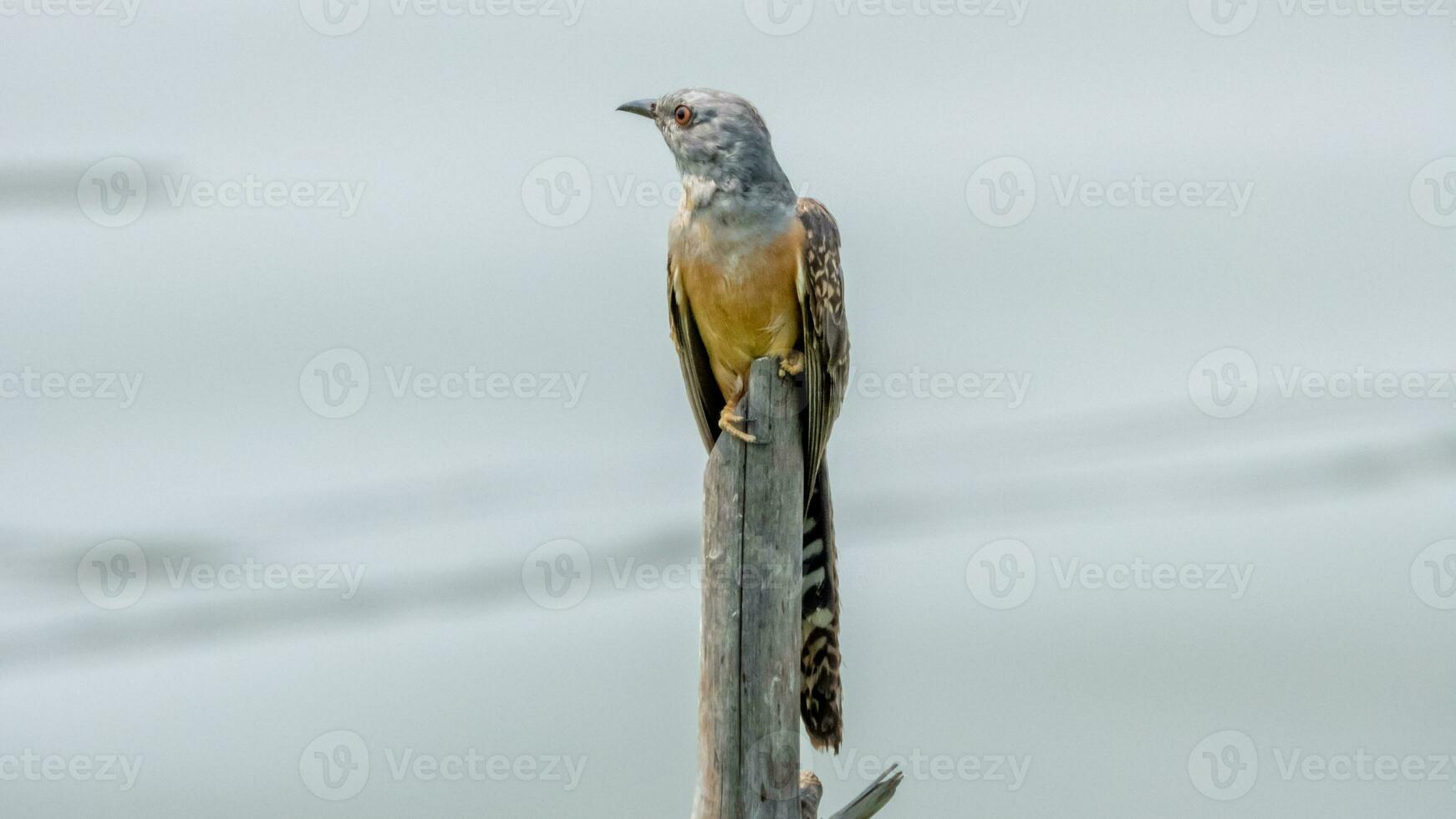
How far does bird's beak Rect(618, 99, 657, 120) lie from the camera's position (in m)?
4.72

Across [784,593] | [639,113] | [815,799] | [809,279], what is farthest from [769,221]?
[815,799]

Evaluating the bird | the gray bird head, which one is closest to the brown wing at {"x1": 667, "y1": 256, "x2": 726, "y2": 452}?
the bird

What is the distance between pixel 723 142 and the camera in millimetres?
4535

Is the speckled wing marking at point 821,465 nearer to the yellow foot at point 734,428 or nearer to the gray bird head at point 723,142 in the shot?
the gray bird head at point 723,142

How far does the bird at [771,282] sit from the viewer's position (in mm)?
4539

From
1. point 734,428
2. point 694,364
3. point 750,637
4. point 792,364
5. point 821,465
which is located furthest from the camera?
point 694,364

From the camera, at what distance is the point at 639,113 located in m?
4.77

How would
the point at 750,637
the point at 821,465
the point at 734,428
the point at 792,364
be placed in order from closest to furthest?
1. the point at 750,637
2. the point at 734,428
3. the point at 792,364
4. the point at 821,465

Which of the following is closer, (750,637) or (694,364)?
(750,637)

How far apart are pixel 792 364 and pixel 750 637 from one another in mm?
1003

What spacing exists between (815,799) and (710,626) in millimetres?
708

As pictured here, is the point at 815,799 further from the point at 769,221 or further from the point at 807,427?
the point at 769,221

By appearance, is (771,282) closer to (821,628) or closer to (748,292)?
(748,292)

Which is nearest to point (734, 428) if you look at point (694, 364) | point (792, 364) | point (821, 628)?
point (792, 364)
